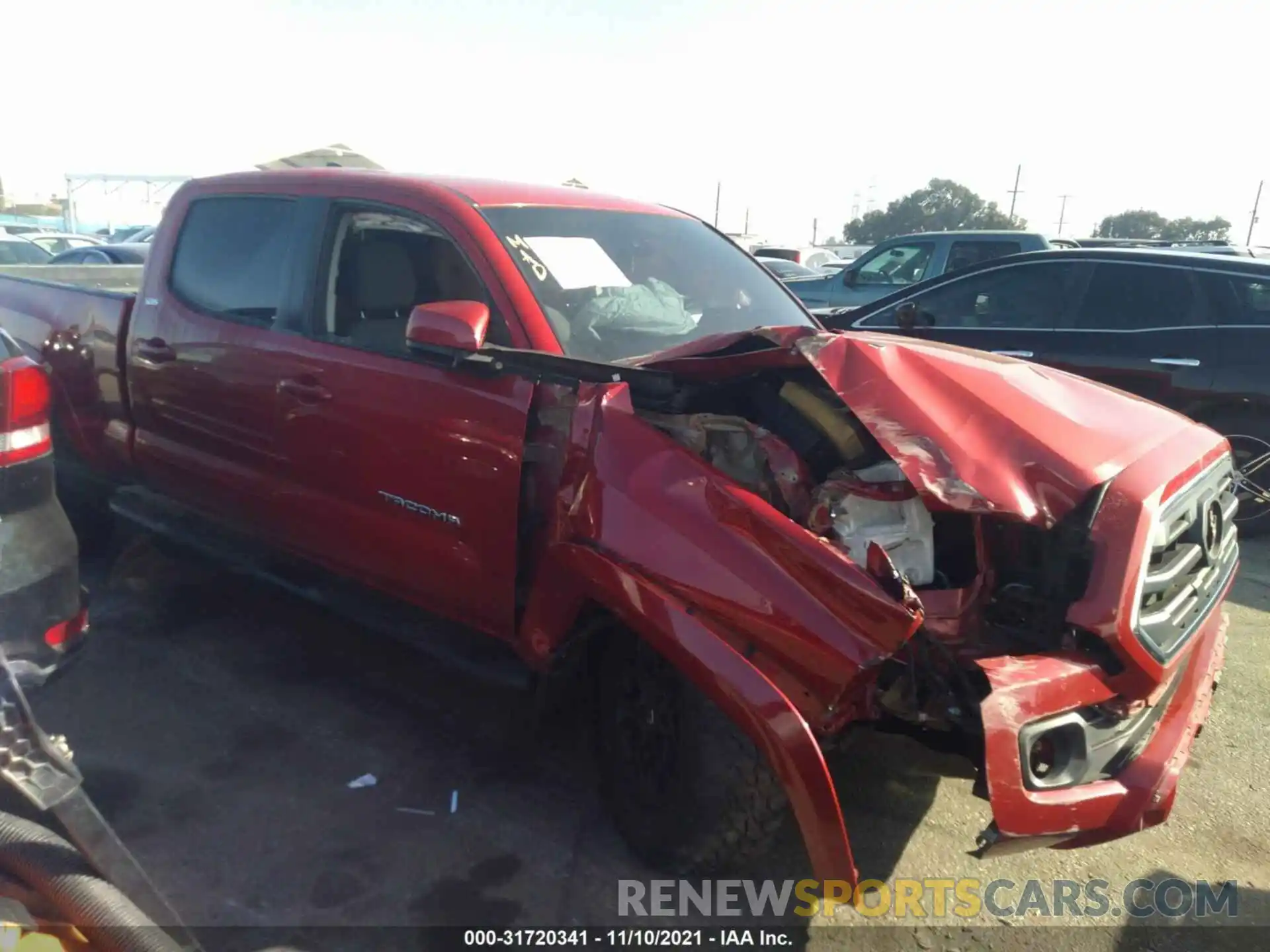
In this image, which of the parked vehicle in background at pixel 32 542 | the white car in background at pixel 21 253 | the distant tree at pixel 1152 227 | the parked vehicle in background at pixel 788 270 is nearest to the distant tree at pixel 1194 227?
the distant tree at pixel 1152 227

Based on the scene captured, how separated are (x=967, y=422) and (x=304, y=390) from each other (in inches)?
90.3

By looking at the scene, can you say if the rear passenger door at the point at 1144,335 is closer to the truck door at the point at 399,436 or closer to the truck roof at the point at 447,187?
the truck roof at the point at 447,187

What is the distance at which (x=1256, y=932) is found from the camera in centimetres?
267

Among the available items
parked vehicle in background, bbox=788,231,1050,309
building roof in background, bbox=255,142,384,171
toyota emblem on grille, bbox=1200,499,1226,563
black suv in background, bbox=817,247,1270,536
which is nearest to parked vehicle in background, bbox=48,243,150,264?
building roof in background, bbox=255,142,384,171

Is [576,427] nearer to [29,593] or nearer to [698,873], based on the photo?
[698,873]

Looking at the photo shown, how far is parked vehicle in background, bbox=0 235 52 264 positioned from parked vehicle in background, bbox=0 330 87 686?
552 inches

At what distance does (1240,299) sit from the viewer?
19.2ft

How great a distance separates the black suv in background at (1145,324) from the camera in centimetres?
578

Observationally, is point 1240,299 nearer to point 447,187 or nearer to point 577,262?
point 577,262

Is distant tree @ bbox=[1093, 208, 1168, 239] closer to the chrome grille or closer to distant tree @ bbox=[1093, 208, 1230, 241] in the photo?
distant tree @ bbox=[1093, 208, 1230, 241]

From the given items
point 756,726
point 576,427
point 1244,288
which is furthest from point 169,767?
point 1244,288

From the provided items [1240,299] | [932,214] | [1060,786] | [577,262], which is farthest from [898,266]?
[932,214]

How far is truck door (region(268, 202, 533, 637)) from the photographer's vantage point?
2982 mm

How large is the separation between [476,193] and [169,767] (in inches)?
87.6
